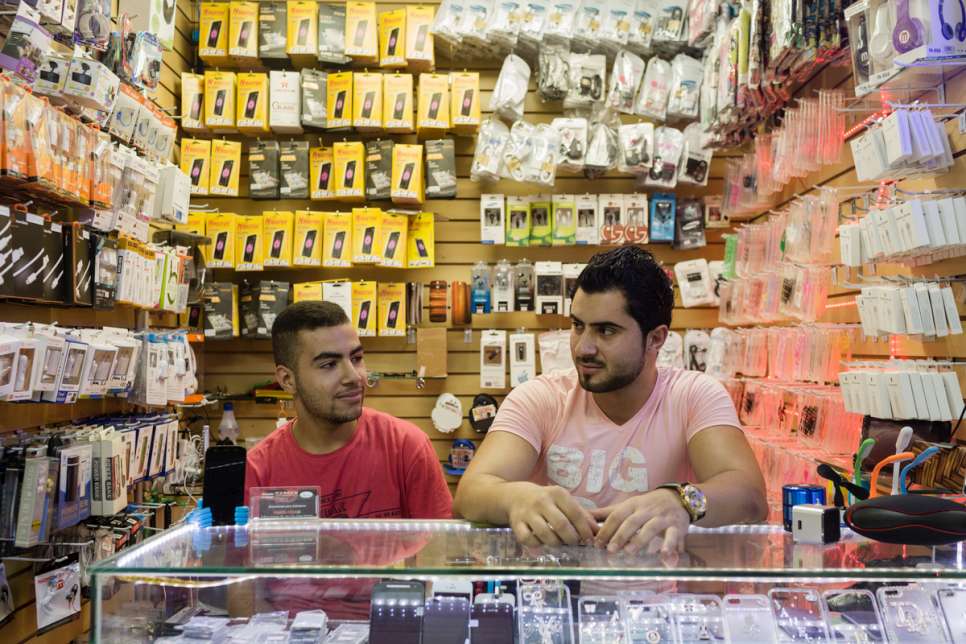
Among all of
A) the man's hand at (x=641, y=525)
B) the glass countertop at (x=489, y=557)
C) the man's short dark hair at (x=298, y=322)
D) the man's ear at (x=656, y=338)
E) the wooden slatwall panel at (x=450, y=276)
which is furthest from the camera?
the wooden slatwall panel at (x=450, y=276)

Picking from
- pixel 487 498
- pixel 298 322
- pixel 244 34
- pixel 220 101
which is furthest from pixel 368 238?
pixel 487 498

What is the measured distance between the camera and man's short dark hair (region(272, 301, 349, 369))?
274cm

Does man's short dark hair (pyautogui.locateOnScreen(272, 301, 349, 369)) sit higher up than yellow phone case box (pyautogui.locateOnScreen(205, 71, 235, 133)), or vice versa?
yellow phone case box (pyautogui.locateOnScreen(205, 71, 235, 133))

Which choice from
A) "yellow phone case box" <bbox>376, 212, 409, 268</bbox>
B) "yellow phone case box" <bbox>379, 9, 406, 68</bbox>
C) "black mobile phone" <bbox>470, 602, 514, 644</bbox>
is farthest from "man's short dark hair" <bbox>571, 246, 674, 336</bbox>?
"yellow phone case box" <bbox>379, 9, 406, 68</bbox>

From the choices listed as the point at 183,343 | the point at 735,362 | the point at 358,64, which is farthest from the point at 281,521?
the point at 358,64

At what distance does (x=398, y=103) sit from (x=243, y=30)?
39.8 inches

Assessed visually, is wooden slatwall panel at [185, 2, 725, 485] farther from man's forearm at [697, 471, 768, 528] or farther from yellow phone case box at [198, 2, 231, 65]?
man's forearm at [697, 471, 768, 528]

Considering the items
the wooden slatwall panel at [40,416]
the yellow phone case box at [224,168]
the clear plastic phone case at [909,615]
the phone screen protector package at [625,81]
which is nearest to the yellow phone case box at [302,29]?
the yellow phone case box at [224,168]

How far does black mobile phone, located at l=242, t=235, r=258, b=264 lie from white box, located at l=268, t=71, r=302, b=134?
658 mm

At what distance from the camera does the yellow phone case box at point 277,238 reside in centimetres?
507

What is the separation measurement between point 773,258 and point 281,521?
3.20 metres

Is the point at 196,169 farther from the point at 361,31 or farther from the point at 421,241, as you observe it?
the point at 421,241

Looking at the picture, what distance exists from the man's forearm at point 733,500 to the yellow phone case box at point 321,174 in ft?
12.3

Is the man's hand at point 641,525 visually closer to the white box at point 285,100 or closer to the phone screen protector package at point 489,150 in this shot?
the phone screen protector package at point 489,150
